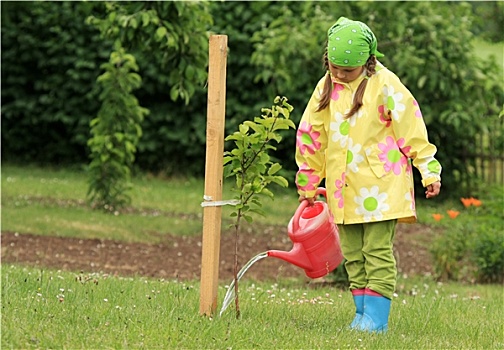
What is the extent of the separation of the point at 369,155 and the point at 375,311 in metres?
0.81

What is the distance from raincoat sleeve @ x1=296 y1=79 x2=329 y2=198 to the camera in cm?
508

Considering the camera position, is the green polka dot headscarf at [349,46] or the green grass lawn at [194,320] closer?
the green grass lawn at [194,320]

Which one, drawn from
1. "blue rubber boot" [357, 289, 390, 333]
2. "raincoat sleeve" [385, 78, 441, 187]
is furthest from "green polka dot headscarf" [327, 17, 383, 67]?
"blue rubber boot" [357, 289, 390, 333]

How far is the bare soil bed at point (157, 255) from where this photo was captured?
837cm

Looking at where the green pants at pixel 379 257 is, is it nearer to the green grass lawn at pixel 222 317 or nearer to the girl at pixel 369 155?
the girl at pixel 369 155

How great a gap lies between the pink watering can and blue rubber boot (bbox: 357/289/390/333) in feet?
0.92

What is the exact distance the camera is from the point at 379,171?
4.90m

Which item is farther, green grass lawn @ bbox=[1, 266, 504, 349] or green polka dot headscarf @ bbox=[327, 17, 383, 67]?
green polka dot headscarf @ bbox=[327, 17, 383, 67]

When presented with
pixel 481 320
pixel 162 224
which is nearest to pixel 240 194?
pixel 481 320

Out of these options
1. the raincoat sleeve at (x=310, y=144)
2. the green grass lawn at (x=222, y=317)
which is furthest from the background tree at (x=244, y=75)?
the raincoat sleeve at (x=310, y=144)

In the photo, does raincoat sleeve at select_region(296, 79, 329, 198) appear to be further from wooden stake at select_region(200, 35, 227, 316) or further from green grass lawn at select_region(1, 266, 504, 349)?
green grass lawn at select_region(1, 266, 504, 349)

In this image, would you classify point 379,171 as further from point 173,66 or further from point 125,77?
point 125,77

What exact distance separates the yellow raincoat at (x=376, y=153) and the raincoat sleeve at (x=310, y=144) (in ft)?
0.21

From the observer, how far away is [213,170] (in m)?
4.71
